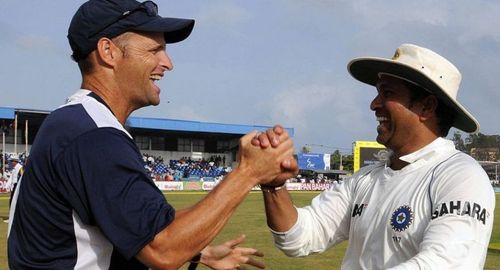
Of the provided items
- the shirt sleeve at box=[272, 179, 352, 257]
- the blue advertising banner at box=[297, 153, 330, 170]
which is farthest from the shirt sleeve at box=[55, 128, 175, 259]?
the blue advertising banner at box=[297, 153, 330, 170]

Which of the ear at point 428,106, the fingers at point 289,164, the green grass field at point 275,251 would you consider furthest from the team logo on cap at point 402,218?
the green grass field at point 275,251

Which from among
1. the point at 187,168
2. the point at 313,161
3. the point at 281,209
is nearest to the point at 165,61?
the point at 281,209

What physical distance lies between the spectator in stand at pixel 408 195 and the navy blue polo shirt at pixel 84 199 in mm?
1160

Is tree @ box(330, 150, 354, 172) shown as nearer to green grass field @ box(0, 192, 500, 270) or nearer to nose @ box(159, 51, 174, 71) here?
green grass field @ box(0, 192, 500, 270)

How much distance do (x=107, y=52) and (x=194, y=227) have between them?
88 cm

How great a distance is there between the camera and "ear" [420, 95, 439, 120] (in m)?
3.44

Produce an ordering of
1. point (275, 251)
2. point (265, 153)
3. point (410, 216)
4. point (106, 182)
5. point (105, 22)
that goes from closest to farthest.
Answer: point (106, 182) → point (265, 153) → point (105, 22) → point (410, 216) → point (275, 251)

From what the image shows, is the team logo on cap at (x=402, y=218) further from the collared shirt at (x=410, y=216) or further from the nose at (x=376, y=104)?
the nose at (x=376, y=104)

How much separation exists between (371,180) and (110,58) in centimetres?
167

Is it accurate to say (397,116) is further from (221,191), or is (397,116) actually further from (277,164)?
(221,191)

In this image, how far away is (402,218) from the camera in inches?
125

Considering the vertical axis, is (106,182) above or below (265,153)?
below

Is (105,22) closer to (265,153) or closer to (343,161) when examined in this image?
(265,153)

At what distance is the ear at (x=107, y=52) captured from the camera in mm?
2746
